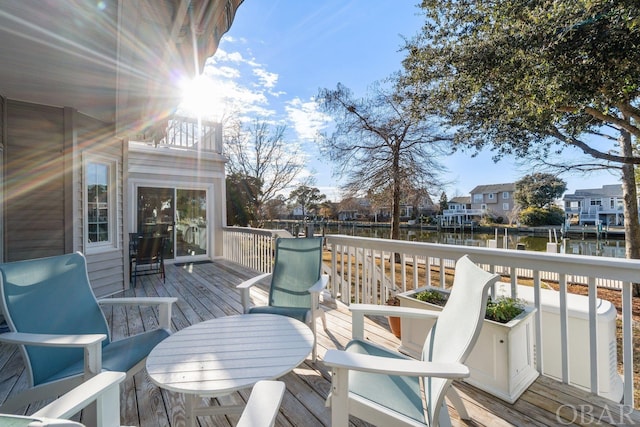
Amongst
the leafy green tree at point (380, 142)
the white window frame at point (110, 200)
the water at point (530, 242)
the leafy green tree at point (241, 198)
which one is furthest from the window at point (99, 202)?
the leafy green tree at point (241, 198)

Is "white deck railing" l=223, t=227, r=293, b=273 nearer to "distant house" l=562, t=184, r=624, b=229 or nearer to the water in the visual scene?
the water

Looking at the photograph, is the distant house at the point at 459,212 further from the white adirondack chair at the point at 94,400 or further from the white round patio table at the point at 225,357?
the white adirondack chair at the point at 94,400

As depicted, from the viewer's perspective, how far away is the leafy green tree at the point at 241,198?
12182 mm

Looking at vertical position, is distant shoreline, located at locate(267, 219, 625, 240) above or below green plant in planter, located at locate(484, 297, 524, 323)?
below

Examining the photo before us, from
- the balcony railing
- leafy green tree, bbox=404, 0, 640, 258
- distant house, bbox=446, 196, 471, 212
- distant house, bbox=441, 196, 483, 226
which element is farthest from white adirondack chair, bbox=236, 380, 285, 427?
distant house, bbox=446, 196, 471, 212

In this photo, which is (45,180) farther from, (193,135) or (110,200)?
(193,135)

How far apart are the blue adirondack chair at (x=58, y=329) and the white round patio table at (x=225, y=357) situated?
1.04ft

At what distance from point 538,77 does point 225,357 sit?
5196 millimetres

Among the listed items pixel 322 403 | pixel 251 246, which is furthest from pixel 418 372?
pixel 251 246

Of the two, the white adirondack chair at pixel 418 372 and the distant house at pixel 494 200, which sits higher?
the distant house at pixel 494 200

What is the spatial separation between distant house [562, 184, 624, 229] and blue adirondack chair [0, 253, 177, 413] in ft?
130

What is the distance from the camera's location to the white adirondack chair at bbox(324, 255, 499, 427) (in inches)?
41.8

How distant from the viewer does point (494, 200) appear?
37.3 meters

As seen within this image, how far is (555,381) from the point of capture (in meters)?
1.96
